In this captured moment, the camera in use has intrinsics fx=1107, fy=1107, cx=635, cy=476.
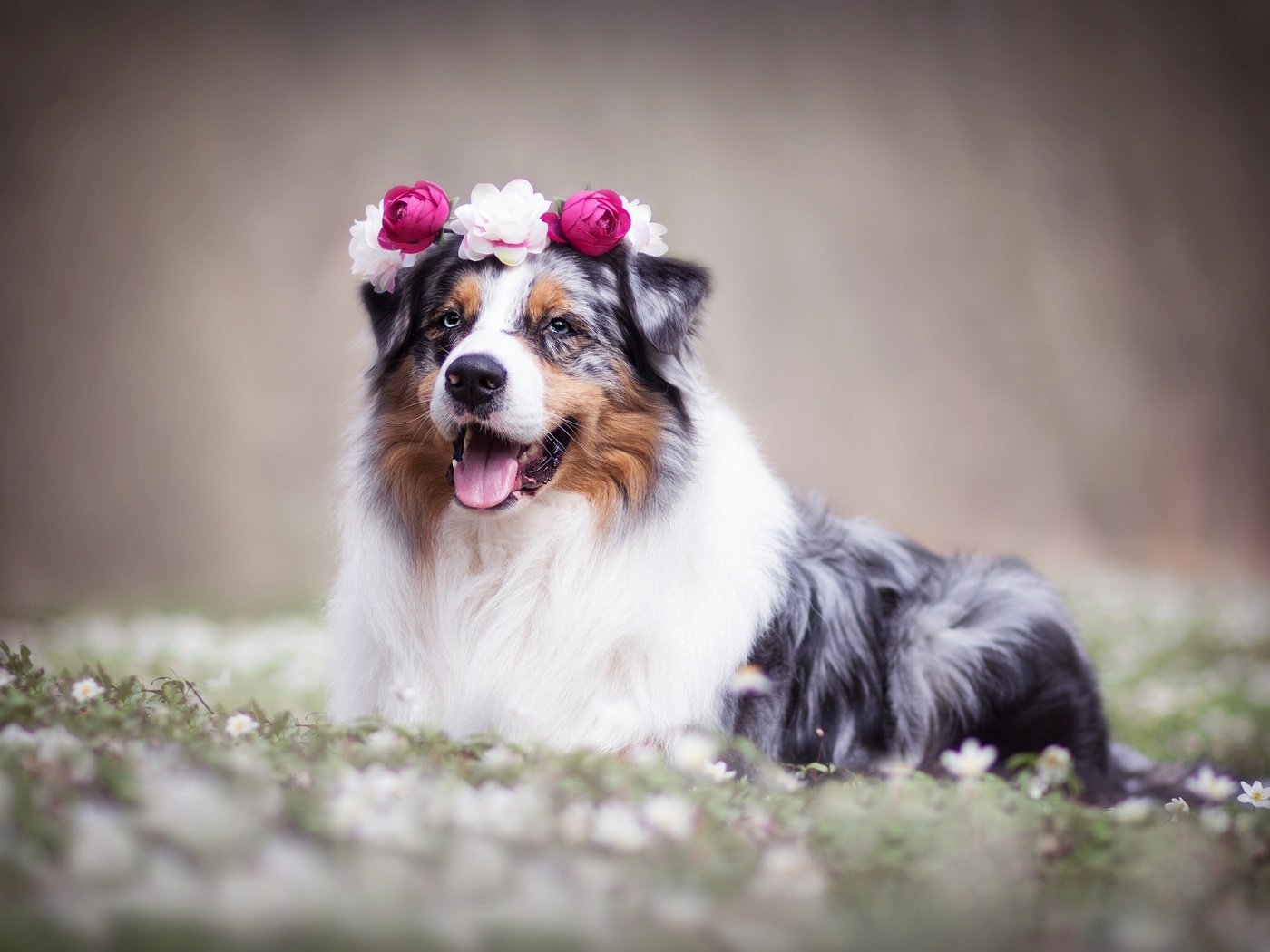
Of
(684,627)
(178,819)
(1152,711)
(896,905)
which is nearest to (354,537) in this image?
(684,627)

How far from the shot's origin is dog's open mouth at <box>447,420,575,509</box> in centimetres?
323

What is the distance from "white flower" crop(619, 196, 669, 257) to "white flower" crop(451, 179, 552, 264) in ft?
1.08

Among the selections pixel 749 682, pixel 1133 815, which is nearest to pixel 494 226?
pixel 749 682

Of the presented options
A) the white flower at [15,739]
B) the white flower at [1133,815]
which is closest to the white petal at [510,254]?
the white flower at [15,739]

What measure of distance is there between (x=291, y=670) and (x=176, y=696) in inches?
114

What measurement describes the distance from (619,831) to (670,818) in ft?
0.43

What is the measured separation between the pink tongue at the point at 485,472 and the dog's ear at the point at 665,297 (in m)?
0.61

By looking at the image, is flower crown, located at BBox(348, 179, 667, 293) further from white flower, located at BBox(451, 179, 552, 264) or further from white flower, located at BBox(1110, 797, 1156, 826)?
white flower, located at BBox(1110, 797, 1156, 826)

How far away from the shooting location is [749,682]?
3223mm

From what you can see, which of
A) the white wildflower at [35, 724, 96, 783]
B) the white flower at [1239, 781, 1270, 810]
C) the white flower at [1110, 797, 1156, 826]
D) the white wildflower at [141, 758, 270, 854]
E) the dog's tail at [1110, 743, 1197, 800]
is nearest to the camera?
the white wildflower at [141, 758, 270, 854]

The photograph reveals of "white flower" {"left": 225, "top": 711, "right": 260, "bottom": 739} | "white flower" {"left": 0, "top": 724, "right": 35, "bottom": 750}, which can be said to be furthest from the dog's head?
"white flower" {"left": 0, "top": 724, "right": 35, "bottom": 750}

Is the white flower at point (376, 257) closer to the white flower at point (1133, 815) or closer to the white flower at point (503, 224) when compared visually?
the white flower at point (503, 224)

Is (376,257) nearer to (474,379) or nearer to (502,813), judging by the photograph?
(474,379)

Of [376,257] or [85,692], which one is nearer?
[85,692]
